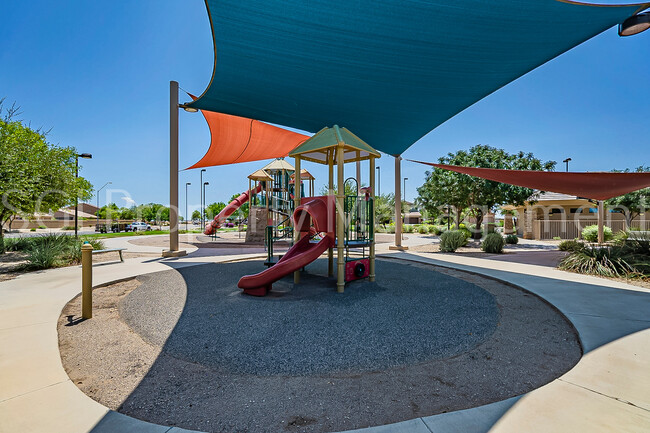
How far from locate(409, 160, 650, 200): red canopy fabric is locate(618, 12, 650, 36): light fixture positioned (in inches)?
155

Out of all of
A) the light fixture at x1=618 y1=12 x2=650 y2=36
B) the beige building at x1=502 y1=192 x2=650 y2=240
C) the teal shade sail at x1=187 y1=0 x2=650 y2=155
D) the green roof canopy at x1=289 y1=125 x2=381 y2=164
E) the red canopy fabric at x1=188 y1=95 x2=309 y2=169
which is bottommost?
the beige building at x1=502 y1=192 x2=650 y2=240

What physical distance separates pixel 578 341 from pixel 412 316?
80.2 inches

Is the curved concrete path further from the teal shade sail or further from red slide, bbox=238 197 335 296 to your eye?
the teal shade sail

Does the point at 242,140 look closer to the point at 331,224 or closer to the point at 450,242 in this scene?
the point at 331,224

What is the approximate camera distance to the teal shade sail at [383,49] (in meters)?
4.29

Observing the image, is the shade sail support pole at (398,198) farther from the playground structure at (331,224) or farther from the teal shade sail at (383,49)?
the playground structure at (331,224)

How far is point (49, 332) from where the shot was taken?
381cm

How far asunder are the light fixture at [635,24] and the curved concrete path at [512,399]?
4.18 m

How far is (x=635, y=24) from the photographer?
422cm

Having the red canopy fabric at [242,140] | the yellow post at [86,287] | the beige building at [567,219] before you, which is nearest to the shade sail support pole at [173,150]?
the red canopy fabric at [242,140]

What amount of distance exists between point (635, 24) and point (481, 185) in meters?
11.2

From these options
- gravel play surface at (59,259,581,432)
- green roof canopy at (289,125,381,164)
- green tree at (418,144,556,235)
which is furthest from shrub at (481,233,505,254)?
green roof canopy at (289,125,381,164)

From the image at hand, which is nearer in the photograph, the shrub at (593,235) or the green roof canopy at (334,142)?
the green roof canopy at (334,142)

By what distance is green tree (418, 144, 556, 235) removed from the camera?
14805 mm
